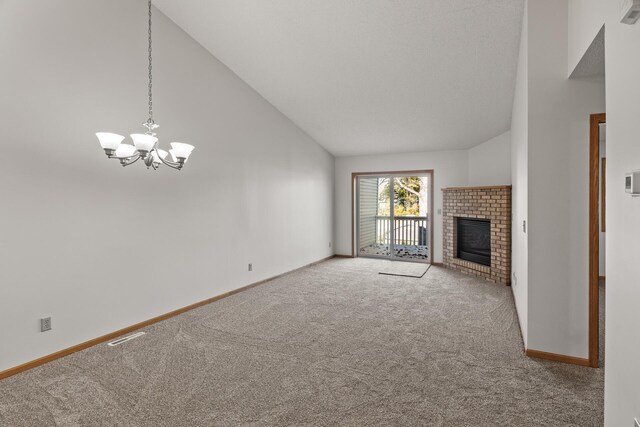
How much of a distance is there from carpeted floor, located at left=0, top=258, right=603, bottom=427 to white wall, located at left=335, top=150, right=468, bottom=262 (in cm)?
319

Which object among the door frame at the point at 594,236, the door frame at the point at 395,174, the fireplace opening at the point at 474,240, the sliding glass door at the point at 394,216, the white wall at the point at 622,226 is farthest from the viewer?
the sliding glass door at the point at 394,216

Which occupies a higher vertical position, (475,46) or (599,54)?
(475,46)

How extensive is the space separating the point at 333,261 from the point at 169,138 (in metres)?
4.35

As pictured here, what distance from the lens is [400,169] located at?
7.25 meters

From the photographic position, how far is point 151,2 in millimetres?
3654

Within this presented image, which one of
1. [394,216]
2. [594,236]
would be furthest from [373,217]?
[594,236]

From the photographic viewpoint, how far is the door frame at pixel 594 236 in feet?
8.43

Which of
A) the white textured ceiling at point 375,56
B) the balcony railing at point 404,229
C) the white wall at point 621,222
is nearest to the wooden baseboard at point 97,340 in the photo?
the white textured ceiling at point 375,56

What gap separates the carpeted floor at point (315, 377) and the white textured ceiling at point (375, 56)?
2.83 meters

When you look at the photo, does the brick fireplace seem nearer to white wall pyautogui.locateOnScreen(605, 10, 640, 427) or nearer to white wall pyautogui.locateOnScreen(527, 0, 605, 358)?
white wall pyautogui.locateOnScreen(527, 0, 605, 358)

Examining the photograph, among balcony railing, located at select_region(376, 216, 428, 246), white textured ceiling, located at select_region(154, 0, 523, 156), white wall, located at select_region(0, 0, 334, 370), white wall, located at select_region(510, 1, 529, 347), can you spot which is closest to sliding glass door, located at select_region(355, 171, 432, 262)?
balcony railing, located at select_region(376, 216, 428, 246)

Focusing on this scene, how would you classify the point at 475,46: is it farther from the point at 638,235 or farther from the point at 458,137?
the point at 638,235

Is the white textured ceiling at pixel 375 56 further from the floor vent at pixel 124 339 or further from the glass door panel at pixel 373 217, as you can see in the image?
the floor vent at pixel 124 339

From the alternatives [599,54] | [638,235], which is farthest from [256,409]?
[599,54]
